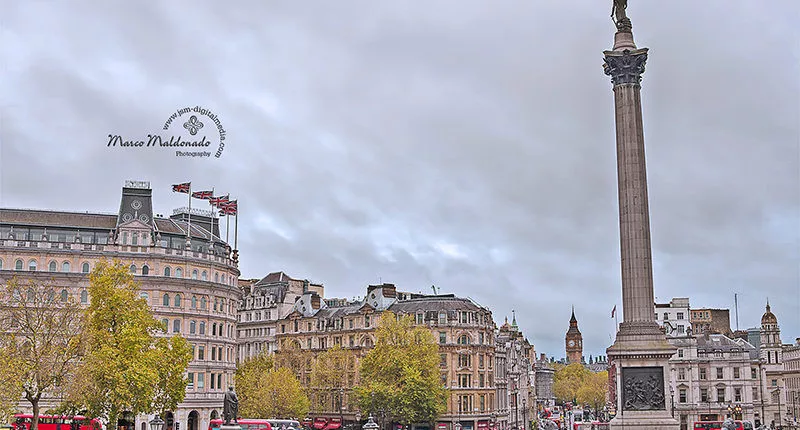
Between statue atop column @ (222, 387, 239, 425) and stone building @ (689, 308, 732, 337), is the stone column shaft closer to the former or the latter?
statue atop column @ (222, 387, 239, 425)

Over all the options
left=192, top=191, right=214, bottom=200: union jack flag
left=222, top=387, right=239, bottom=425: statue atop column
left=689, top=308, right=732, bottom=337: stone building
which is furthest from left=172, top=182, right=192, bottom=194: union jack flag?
left=689, top=308, right=732, bottom=337: stone building

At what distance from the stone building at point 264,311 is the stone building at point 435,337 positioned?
6607mm

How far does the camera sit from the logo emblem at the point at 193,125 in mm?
80469

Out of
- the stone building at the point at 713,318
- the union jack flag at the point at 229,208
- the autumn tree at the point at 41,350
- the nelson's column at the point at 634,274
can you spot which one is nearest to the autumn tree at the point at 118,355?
the autumn tree at the point at 41,350

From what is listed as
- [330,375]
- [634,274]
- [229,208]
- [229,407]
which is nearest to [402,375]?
[330,375]

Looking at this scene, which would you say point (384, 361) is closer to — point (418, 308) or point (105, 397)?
point (418, 308)

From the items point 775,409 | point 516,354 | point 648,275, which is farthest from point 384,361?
point 775,409

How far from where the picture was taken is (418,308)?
4254 inches

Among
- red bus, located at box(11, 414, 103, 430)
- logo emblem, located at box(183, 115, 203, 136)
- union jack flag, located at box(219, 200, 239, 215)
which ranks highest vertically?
logo emblem, located at box(183, 115, 203, 136)

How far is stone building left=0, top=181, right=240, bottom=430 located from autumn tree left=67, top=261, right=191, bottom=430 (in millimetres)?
21828

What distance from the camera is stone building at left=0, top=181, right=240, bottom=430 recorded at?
84.8 meters

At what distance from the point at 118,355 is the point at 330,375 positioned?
141 ft

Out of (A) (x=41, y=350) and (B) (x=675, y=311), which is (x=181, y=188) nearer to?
(A) (x=41, y=350)

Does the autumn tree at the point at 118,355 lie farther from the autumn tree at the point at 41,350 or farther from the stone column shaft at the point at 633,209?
the stone column shaft at the point at 633,209
